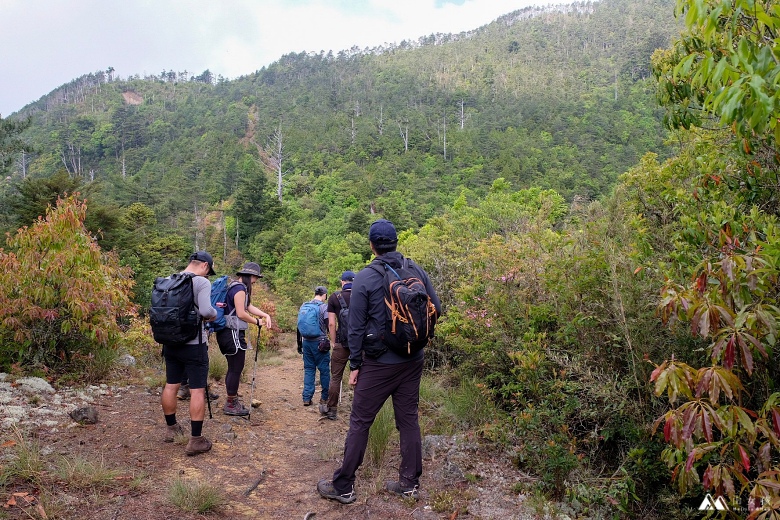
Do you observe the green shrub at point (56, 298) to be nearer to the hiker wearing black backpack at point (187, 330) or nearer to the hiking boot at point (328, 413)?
the hiker wearing black backpack at point (187, 330)

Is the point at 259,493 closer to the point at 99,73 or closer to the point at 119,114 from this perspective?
the point at 119,114

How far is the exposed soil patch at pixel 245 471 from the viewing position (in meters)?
2.99

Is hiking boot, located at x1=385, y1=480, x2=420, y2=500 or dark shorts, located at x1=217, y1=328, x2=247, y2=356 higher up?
dark shorts, located at x1=217, y1=328, x2=247, y2=356

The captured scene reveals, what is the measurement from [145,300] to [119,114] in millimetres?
84352

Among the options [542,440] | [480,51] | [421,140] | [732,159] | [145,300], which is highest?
[480,51]

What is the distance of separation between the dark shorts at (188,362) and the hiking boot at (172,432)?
0.47m

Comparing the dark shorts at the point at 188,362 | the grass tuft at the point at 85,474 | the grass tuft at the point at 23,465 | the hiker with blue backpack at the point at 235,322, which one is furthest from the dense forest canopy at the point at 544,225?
the grass tuft at the point at 85,474

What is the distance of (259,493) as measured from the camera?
3508 millimetres

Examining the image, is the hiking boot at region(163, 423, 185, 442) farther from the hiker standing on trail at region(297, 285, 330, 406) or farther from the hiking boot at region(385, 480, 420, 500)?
the hiking boot at region(385, 480, 420, 500)

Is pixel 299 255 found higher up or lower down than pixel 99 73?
lower down

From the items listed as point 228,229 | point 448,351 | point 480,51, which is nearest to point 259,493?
point 448,351

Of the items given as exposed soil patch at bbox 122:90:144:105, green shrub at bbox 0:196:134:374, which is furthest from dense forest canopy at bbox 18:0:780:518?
exposed soil patch at bbox 122:90:144:105

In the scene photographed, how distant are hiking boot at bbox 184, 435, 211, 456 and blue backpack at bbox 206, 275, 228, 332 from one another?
4.25 feet

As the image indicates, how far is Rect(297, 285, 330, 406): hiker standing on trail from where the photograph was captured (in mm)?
5871
